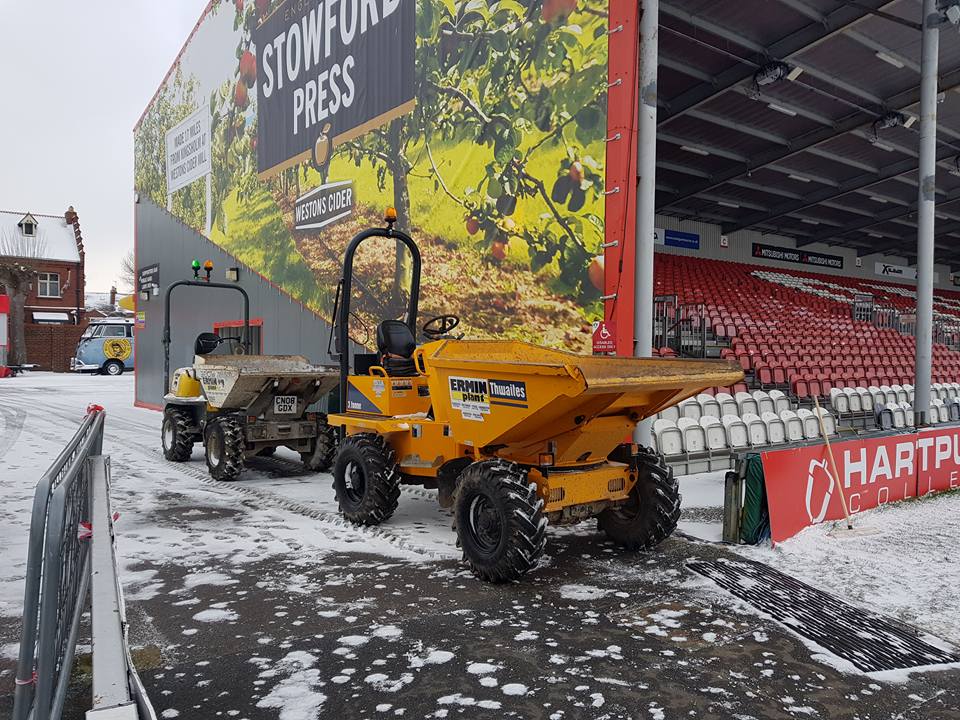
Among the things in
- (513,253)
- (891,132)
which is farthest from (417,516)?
(891,132)

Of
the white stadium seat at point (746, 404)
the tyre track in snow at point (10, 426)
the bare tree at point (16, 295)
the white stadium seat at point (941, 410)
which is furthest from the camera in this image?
the bare tree at point (16, 295)

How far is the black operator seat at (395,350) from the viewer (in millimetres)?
5957

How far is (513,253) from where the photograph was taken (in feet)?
26.2

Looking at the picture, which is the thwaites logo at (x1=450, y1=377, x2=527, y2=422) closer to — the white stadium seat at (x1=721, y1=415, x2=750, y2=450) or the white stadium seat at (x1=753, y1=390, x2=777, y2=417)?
the white stadium seat at (x1=721, y1=415, x2=750, y2=450)

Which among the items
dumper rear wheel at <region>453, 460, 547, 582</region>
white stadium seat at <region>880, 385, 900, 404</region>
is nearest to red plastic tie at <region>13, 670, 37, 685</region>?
dumper rear wheel at <region>453, 460, 547, 582</region>

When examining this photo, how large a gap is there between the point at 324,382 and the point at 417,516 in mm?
2608

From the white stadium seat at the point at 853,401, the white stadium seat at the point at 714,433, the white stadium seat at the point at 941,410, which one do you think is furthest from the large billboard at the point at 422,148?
the white stadium seat at the point at 941,410

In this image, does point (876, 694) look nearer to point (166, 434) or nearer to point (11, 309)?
point (166, 434)

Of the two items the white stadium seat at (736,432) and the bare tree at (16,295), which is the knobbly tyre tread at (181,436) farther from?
the bare tree at (16,295)

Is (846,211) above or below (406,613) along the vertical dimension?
above

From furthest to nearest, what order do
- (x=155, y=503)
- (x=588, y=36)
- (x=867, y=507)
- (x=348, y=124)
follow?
(x=348, y=124) → (x=588, y=36) → (x=155, y=503) → (x=867, y=507)

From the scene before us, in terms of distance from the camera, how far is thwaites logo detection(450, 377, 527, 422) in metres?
4.24

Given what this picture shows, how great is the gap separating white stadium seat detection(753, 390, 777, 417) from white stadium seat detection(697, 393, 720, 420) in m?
0.76

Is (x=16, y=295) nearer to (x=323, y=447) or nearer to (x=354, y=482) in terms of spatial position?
(x=323, y=447)
